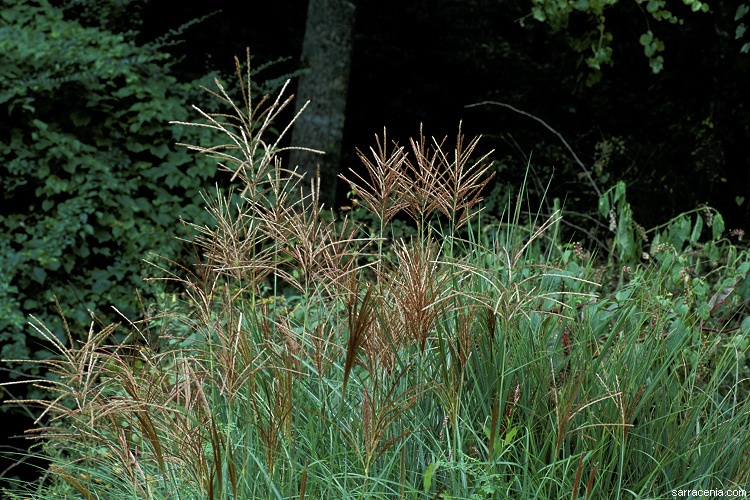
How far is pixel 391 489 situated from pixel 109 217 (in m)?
3.69

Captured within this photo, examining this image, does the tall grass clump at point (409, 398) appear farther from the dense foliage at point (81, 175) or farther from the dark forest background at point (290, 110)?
the dense foliage at point (81, 175)

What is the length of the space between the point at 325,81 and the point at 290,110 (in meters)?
3.15

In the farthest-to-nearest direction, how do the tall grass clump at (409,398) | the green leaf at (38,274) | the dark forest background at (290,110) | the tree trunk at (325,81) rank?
the tree trunk at (325,81)
the dark forest background at (290,110)
the green leaf at (38,274)
the tall grass clump at (409,398)

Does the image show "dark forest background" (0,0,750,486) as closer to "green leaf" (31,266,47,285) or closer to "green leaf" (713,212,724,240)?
"green leaf" (31,266,47,285)

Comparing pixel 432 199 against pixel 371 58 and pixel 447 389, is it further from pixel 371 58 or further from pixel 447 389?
pixel 371 58

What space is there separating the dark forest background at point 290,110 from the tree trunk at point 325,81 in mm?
369

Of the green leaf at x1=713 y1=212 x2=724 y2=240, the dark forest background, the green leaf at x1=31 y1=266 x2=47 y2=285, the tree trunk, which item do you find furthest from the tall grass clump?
the tree trunk

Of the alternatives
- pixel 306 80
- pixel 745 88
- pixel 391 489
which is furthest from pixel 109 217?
pixel 745 88

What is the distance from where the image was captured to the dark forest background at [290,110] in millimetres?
4684

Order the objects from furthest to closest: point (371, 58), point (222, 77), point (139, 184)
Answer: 1. point (371, 58)
2. point (222, 77)
3. point (139, 184)

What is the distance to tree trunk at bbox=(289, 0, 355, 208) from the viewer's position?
6164 mm

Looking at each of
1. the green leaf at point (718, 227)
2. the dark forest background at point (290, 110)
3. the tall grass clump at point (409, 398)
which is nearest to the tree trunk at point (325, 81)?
the dark forest background at point (290, 110)

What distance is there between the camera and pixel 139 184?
4992mm

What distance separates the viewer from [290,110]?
926cm
